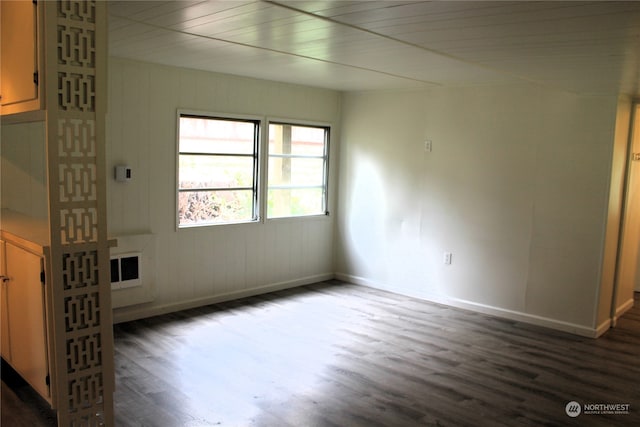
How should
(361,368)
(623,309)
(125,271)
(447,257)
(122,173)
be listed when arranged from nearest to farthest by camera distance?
(361,368) → (122,173) → (125,271) → (623,309) → (447,257)

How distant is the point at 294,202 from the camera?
20.7 feet

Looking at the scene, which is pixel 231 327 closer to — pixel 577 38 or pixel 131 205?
pixel 131 205

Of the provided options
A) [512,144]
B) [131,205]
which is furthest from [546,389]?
[131,205]

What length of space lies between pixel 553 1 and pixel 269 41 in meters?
1.86

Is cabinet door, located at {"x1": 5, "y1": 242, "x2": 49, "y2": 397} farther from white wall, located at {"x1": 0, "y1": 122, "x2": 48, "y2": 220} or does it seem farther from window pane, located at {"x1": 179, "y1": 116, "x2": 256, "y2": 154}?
window pane, located at {"x1": 179, "y1": 116, "x2": 256, "y2": 154}

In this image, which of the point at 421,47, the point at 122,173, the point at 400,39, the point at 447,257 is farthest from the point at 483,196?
the point at 122,173

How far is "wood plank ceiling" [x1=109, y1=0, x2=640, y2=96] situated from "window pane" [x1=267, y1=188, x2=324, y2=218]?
1.65 m

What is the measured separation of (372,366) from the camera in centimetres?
395

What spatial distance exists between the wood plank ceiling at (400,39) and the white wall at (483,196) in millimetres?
456

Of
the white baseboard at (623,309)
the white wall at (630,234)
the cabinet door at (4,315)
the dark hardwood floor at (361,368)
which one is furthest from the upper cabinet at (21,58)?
the white baseboard at (623,309)

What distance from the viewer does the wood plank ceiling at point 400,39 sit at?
2.59 meters

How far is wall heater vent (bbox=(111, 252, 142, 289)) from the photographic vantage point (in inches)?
182

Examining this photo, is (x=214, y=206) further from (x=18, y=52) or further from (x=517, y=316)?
(x=517, y=316)

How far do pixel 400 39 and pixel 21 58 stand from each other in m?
2.10
